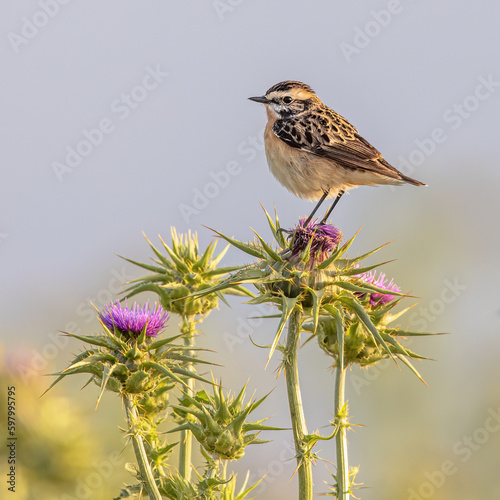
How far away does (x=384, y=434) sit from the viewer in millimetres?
14172

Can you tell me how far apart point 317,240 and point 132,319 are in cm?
164

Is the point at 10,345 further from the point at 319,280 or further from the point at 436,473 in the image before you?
the point at 436,473

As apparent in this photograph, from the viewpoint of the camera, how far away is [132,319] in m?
5.55

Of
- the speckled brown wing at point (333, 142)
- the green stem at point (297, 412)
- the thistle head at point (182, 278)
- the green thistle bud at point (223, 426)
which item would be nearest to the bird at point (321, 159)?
the speckled brown wing at point (333, 142)

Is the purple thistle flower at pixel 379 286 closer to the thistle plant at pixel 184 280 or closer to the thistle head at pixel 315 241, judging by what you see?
the thistle head at pixel 315 241

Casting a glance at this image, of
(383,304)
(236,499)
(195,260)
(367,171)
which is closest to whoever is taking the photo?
(236,499)

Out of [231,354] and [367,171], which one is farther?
[231,354]

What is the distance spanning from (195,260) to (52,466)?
3.07 meters

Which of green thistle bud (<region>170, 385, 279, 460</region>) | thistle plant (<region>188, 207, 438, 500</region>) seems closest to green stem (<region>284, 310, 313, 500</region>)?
thistle plant (<region>188, 207, 438, 500</region>)

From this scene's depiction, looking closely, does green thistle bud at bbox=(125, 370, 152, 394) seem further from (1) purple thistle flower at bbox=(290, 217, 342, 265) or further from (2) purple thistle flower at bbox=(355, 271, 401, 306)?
(2) purple thistle flower at bbox=(355, 271, 401, 306)

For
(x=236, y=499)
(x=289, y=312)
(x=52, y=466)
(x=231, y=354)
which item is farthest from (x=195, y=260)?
(x=231, y=354)

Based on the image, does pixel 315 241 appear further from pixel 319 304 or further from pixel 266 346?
pixel 266 346

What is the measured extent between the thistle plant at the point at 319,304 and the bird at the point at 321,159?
2830 millimetres

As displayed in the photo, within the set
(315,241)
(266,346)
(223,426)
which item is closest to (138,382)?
(223,426)
